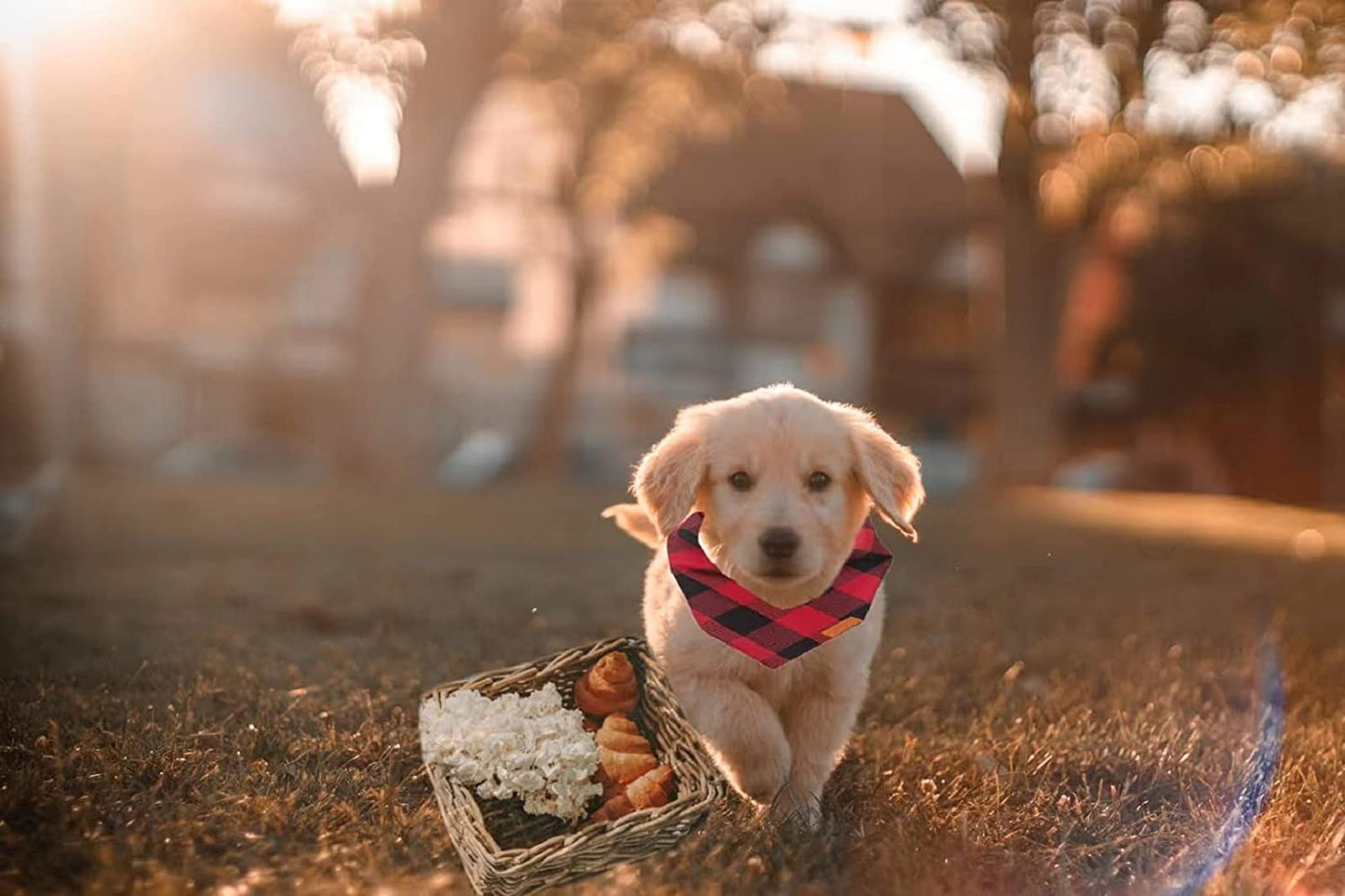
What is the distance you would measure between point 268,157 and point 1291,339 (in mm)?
19082

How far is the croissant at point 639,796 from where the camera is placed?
10.2 feet

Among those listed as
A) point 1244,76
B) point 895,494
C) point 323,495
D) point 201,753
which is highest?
point 1244,76

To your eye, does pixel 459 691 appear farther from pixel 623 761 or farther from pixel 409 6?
pixel 409 6

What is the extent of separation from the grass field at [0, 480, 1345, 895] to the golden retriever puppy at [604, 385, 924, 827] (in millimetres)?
197

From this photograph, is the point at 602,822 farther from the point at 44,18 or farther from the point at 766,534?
the point at 44,18

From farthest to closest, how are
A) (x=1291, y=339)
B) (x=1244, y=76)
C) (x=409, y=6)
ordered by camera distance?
(x=1291, y=339), (x=409, y=6), (x=1244, y=76)

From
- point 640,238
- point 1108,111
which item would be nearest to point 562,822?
point 1108,111

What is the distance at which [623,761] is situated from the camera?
3.26m

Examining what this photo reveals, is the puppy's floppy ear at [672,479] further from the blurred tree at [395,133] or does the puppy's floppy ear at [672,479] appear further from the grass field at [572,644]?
the blurred tree at [395,133]

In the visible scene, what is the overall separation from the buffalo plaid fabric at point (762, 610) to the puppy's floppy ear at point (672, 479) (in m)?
0.08

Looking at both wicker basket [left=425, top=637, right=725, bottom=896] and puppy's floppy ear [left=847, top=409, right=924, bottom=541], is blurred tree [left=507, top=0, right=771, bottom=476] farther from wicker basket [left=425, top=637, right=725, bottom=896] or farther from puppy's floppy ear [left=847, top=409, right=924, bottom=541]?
wicker basket [left=425, top=637, right=725, bottom=896]

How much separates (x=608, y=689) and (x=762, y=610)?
1.43ft

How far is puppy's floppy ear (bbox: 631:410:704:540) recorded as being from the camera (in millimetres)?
3586

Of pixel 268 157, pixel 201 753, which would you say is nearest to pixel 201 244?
pixel 268 157
